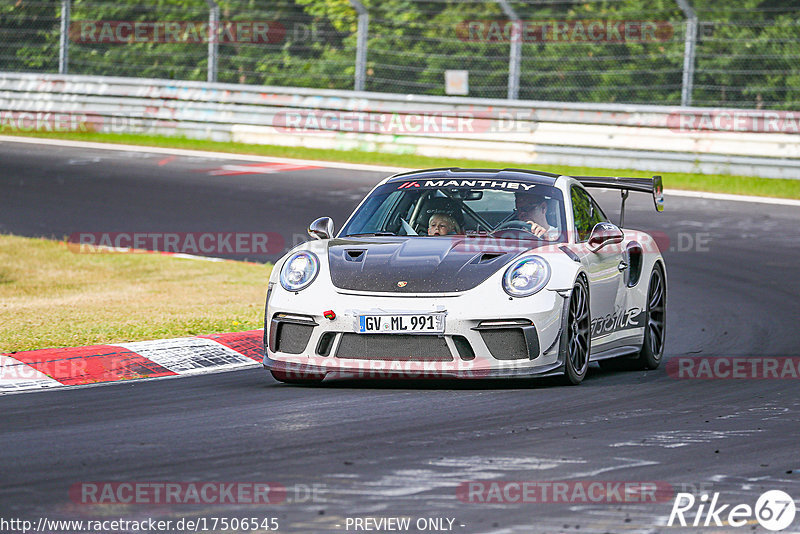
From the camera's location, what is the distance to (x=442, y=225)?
8.35 m

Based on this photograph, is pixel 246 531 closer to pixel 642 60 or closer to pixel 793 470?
pixel 793 470

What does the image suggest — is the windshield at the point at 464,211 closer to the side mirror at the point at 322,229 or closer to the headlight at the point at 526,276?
the side mirror at the point at 322,229

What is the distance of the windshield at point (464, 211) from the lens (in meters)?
8.29

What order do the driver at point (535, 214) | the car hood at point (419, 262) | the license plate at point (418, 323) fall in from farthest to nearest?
1. the driver at point (535, 214)
2. the car hood at point (419, 262)
3. the license plate at point (418, 323)

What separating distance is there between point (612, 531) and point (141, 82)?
19.9m

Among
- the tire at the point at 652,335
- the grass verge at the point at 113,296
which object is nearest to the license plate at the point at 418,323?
the tire at the point at 652,335

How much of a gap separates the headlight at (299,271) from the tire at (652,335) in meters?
2.47

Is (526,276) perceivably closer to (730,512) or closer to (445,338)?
(445,338)

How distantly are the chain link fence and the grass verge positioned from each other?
8.22 metres

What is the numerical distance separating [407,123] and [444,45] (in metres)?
1.33

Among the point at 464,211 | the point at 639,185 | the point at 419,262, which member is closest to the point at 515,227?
the point at 464,211

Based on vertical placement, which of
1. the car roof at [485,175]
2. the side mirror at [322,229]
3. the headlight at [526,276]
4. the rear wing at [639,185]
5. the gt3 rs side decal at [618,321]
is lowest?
the gt3 rs side decal at [618,321]

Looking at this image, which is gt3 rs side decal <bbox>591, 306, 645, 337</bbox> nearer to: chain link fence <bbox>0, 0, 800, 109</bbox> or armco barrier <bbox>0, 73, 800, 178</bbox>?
armco barrier <bbox>0, 73, 800, 178</bbox>

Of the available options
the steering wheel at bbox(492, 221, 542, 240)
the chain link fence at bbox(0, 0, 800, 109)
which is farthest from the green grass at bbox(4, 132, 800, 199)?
the steering wheel at bbox(492, 221, 542, 240)
